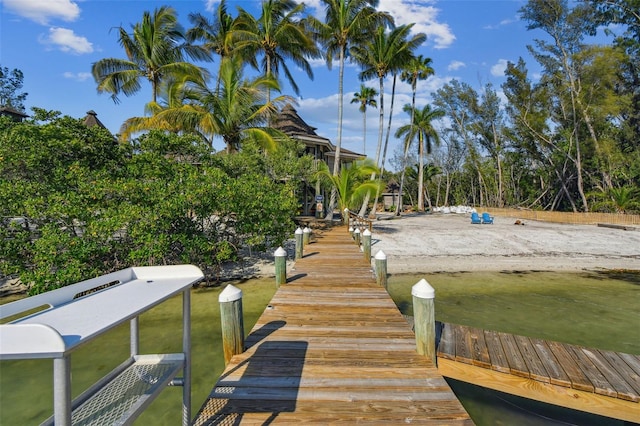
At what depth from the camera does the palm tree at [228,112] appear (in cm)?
1542

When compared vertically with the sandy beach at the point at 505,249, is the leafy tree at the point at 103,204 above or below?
above

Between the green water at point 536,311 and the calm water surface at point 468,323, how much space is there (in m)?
0.02

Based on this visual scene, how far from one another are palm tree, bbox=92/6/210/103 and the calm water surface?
14.5m

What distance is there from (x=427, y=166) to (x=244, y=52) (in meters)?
34.9

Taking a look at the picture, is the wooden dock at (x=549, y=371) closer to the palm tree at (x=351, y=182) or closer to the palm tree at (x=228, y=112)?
the palm tree at (x=351, y=182)

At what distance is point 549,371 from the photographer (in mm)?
4254

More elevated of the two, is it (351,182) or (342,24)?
(342,24)

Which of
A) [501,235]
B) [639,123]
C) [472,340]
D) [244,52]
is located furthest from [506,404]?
[639,123]

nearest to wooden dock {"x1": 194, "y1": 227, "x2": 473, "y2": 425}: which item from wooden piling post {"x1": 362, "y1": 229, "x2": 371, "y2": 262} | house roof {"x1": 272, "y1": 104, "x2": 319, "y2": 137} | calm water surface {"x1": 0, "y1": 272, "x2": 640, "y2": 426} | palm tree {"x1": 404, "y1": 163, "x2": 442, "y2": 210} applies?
calm water surface {"x1": 0, "y1": 272, "x2": 640, "y2": 426}

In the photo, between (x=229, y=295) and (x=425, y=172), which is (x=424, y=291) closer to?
(x=229, y=295)

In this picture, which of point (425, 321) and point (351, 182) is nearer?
point (425, 321)

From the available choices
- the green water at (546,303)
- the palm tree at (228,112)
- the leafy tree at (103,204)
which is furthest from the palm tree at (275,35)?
the green water at (546,303)

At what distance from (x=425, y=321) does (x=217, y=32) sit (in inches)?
963

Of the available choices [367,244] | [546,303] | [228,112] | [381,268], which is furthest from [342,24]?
[546,303]
